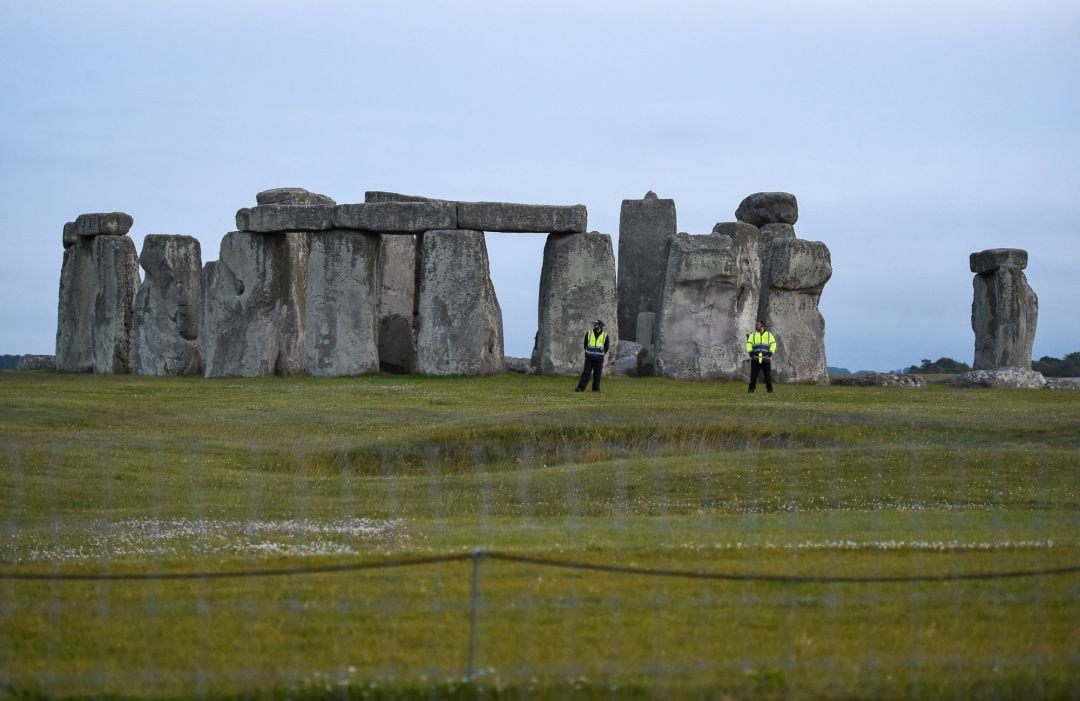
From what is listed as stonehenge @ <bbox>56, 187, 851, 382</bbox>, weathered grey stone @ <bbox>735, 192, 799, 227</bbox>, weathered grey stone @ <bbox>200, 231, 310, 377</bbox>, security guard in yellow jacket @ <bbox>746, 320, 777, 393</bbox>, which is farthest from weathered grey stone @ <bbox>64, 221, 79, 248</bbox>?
security guard in yellow jacket @ <bbox>746, 320, 777, 393</bbox>

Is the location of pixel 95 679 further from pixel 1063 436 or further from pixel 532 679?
pixel 1063 436

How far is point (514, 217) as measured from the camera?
34.5 meters

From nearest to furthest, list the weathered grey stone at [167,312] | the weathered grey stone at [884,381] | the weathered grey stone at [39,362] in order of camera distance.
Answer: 1. the weathered grey stone at [884,381]
2. the weathered grey stone at [167,312]
3. the weathered grey stone at [39,362]

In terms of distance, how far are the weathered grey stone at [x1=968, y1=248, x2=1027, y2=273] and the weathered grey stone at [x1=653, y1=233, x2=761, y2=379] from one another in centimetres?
953

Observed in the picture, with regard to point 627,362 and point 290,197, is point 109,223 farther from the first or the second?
point 627,362

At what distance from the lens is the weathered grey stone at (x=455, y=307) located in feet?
111

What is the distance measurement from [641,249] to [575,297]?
7283 mm

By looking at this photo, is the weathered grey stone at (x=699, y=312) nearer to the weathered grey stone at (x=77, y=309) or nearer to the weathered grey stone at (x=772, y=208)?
the weathered grey stone at (x=772, y=208)

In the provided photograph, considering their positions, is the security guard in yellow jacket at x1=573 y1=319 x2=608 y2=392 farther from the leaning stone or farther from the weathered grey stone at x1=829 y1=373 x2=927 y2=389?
the leaning stone

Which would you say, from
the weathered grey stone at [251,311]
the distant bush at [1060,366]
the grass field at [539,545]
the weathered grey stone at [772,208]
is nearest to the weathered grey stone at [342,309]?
the weathered grey stone at [251,311]

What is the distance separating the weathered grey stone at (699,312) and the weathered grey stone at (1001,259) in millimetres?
9532

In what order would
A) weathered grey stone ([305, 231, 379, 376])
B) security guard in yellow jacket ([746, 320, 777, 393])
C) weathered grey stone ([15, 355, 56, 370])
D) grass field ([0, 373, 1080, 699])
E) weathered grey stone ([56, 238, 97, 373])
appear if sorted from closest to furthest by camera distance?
grass field ([0, 373, 1080, 699]) < security guard in yellow jacket ([746, 320, 777, 393]) < weathered grey stone ([305, 231, 379, 376]) < weathered grey stone ([56, 238, 97, 373]) < weathered grey stone ([15, 355, 56, 370])

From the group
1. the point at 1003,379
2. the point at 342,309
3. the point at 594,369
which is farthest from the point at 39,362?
the point at 1003,379

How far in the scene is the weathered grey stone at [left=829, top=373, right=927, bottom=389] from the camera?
34562 millimetres
